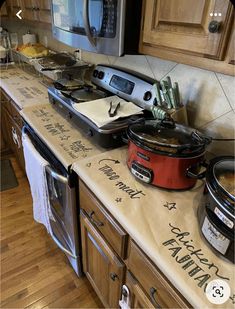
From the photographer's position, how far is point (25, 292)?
133 cm

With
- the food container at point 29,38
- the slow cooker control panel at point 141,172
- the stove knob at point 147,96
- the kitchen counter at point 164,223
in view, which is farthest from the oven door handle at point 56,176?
the food container at point 29,38

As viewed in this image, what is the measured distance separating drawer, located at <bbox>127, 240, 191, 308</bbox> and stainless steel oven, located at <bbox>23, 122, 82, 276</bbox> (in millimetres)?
396

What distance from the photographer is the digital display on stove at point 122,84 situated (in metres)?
1.25

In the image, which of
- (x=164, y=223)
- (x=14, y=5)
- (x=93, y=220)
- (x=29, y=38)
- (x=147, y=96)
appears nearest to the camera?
(x=164, y=223)

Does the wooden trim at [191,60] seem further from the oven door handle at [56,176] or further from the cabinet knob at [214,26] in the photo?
the oven door handle at [56,176]

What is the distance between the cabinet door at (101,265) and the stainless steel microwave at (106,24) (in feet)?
2.39

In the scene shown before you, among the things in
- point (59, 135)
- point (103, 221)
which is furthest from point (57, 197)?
point (103, 221)

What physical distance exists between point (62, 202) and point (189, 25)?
0.94 metres

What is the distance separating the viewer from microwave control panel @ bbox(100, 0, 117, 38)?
2.87 feet

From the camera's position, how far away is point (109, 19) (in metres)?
0.90

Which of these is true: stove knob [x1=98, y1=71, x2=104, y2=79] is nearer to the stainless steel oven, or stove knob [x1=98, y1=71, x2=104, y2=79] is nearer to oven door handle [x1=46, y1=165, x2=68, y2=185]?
the stainless steel oven

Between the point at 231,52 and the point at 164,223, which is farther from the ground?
the point at 231,52

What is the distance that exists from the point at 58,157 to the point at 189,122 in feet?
2.09

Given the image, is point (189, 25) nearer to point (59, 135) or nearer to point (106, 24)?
point (106, 24)
